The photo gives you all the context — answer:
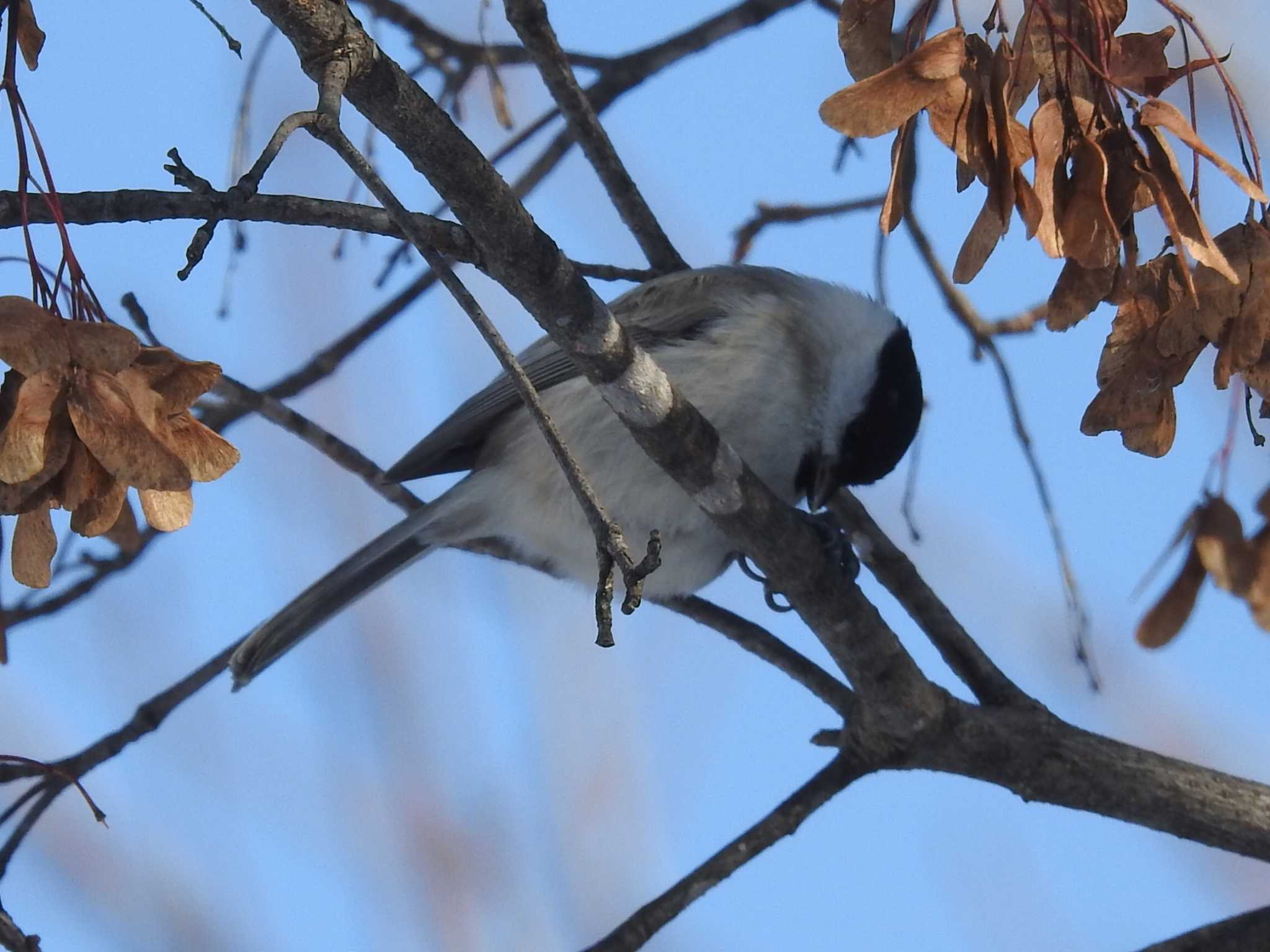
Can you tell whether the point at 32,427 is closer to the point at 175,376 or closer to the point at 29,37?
the point at 175,376

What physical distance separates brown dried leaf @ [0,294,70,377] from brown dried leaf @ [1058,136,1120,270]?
1123mm

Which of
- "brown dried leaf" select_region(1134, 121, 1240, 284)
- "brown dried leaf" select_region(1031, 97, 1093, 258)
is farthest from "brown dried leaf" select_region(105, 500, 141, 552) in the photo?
"brown dried leaf" select_region(1134, 121, 1240, 284)

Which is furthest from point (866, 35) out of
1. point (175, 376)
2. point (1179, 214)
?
point (175, 376)

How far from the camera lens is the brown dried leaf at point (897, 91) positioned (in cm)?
170

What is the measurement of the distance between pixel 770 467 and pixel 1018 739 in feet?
2.77

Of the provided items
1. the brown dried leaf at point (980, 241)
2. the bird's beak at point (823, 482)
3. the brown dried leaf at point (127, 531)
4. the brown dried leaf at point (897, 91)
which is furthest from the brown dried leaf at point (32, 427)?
the bird's beak at point (823, 482)

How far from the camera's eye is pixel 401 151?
5.78 feet

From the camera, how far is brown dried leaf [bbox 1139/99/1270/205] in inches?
63.8

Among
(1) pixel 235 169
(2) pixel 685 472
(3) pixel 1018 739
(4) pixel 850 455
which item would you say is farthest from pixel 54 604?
(3) pixel 1018 739

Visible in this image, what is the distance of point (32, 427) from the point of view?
1.55m

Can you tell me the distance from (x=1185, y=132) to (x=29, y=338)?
4.21 feet

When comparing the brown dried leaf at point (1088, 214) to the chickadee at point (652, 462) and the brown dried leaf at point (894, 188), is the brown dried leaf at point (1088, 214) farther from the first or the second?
the chickadee at point (652, 462)

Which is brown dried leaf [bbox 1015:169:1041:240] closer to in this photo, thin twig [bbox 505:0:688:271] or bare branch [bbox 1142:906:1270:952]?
bare branch [bbox 1142:906:1270:952]

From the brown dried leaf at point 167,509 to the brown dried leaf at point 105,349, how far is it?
17 cm
